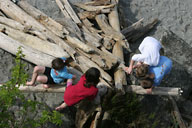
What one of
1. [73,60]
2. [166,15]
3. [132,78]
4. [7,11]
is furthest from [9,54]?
[166,15]

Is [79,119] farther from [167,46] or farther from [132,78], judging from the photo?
[167,46]

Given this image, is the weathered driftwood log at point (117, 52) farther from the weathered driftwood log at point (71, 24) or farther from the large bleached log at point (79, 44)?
the weathered driftwood log at point (71, 24)

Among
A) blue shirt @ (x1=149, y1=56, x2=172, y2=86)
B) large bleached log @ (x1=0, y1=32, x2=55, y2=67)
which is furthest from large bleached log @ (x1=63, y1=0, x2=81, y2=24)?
blue shirt @ (x1=149, y1=56, x2=172, y2=86)

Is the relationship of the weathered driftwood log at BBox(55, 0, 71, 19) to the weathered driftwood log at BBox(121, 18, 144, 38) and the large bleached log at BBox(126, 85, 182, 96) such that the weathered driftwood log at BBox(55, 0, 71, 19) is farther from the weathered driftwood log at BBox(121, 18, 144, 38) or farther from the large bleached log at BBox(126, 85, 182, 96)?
the large bleached log at BBox(126, 85, 182, 96)

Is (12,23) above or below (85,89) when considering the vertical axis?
above

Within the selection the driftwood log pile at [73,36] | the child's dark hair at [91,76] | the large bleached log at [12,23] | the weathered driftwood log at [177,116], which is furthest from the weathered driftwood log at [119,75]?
the large bleached log at [12,23]

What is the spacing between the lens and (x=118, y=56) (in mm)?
5973

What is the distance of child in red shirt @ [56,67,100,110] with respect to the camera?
4.35m

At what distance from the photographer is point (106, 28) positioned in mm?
6613

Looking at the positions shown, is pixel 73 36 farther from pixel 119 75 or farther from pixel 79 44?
pixel 119 75

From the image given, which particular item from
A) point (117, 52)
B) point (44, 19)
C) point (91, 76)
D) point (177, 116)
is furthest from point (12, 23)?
point (177, 116)

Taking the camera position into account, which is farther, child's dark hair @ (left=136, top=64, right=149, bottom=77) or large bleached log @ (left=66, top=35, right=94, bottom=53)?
large bleached log @ (left=66, top=35, right=94, bottom=53)

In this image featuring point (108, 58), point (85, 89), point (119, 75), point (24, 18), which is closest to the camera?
point (85, 89)

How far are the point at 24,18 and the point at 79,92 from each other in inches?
115
